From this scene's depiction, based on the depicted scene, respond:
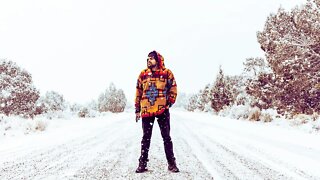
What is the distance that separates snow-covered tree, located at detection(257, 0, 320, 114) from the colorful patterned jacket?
14230mm

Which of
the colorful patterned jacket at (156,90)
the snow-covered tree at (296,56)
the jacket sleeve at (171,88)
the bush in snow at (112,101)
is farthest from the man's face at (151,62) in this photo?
the bush in snow at (112,101)

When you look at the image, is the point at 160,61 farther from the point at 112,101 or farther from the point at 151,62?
the point at 112,101

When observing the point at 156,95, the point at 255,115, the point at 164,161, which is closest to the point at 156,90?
the point at 156,95

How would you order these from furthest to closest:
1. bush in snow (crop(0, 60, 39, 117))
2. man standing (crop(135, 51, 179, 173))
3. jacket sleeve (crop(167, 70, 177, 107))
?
1. bush in snow (crop(0, 60, 39, 117))
2. jacket sleeve (crop(167, 70, 177, 107))
3. man standing (crop(135, 51, 179, 173))

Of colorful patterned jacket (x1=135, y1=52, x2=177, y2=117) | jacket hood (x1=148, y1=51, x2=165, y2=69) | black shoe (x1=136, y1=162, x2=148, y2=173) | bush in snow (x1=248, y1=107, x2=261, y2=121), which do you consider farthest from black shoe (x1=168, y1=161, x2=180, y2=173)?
bush in snow (x1=248, y1=107, x2=261, y2=121)

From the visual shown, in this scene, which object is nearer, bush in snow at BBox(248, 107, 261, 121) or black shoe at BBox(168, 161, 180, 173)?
black shoe at BBox(168, 161, 180, 173)

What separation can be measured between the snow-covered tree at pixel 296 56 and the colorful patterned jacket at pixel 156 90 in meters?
14.2

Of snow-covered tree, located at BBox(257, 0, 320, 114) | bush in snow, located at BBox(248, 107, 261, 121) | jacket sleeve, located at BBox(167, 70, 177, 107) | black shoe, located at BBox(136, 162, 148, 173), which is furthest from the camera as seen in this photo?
bush in snow, located at BBox(248, 107, 261, 121)

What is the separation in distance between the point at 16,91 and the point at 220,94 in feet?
69.8

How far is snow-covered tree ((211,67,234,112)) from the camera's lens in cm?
4047

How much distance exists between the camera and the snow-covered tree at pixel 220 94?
40.5 metres

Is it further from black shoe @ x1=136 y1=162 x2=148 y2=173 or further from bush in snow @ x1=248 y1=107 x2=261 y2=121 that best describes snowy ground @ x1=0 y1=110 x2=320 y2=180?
bush in snow @ x1=248 y1=107 x2=261 y2=121

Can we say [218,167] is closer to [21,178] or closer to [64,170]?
[64,170]

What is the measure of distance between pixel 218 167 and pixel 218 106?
35.4 meters
